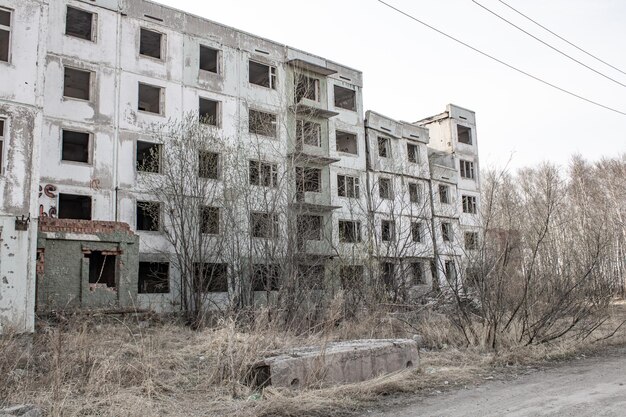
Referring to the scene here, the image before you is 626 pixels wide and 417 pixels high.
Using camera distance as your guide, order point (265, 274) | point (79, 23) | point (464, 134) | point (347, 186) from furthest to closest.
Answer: point (464, 134)
point (347, 186)
point (79, 23)
point (265, 274)

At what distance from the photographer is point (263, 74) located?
103 feet

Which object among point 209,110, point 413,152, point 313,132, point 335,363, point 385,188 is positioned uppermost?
point 209,110

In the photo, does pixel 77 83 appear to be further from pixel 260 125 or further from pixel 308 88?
pixel 308 88

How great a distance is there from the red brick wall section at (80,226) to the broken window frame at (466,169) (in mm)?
28223

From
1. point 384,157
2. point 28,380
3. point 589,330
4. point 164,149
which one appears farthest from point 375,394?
point 384,157

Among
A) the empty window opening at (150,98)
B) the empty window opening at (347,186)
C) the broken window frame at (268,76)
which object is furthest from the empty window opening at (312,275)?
the broken window frame at (268,76)

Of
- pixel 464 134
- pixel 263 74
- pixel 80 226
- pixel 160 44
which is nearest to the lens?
pixel 80 226

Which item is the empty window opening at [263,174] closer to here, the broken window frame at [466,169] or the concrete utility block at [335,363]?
the concrete utility block at [335,363]

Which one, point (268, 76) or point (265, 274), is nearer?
point (265, 274)

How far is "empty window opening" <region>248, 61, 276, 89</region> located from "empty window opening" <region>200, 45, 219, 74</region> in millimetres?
2262

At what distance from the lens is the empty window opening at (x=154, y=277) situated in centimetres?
2488

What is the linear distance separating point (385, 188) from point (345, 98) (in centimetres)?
670

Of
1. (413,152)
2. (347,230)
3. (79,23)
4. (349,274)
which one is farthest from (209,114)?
(413,152)

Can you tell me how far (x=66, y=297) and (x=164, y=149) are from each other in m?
8.65
